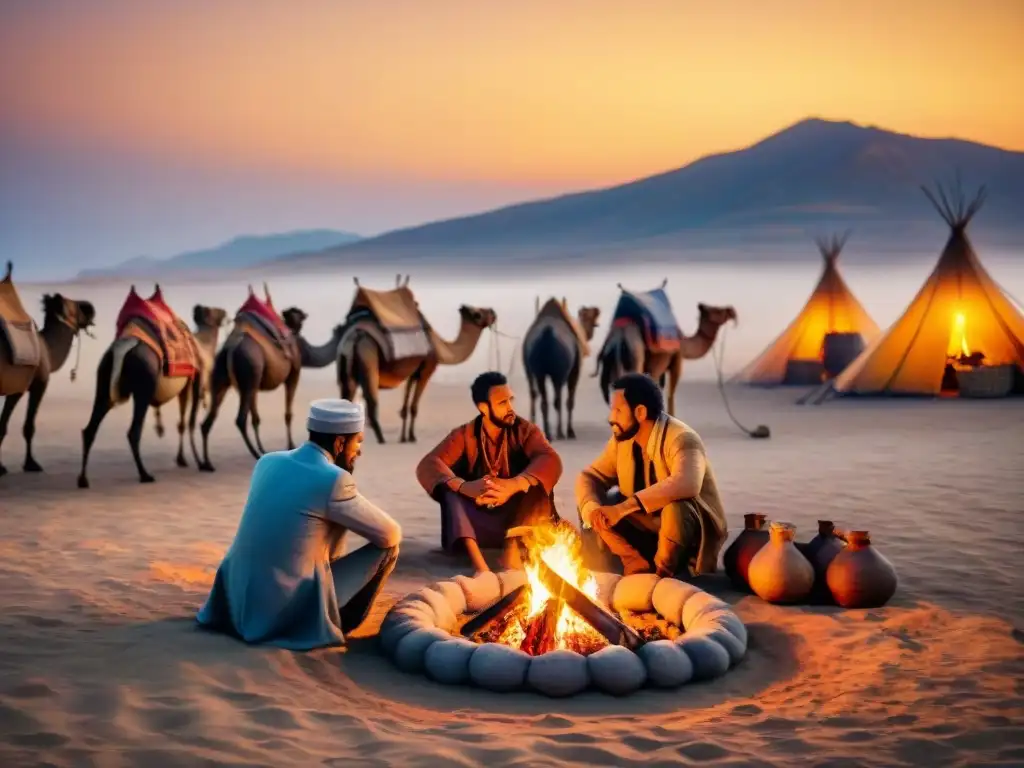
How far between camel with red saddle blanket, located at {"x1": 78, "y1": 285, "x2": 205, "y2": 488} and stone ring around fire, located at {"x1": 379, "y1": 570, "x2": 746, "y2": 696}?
4578 mm

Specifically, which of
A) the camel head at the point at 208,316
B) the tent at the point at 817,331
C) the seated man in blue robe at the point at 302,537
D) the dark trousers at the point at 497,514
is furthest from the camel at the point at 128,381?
the tent at the point at 817,331

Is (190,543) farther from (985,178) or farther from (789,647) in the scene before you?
(985,178)

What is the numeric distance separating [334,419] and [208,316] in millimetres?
6677

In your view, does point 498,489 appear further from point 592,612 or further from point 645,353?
point 645,353

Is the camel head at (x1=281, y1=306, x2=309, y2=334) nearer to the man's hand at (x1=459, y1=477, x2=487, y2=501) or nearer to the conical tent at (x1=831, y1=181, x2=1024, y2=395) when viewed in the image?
the man's hand at (x1=459, y1=477, x2=487, y2=501)

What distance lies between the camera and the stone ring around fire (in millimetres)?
3969

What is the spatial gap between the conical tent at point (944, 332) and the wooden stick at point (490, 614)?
11.6 meters

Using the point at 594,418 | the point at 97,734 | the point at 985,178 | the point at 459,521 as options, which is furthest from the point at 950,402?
the point at 985,178

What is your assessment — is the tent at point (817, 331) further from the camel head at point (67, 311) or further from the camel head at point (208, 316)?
the camel head at point (67, 311)

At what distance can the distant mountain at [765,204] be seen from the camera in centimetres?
7356

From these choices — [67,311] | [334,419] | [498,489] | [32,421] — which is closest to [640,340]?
[67,311]

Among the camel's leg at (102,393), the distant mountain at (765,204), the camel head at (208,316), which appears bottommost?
the camel's leg at (102,393)

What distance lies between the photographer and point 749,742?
3.43m

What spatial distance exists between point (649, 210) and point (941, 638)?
7643 cm
